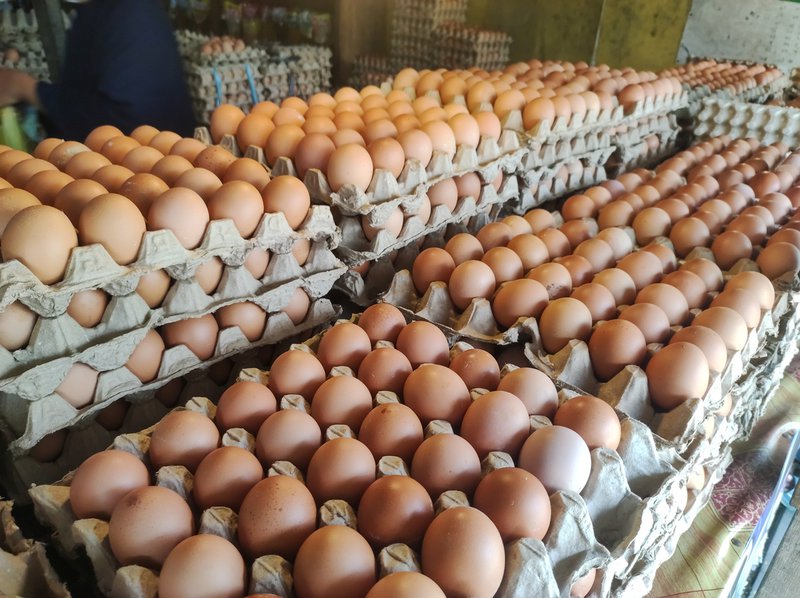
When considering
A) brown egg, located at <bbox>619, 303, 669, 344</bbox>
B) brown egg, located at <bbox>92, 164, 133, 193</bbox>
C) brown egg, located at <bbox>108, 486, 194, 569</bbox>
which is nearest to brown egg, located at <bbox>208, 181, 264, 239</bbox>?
brown egg, located at <bbox>92, 164, 133, 193</bbox>

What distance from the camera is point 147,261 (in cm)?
136

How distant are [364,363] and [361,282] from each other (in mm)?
692

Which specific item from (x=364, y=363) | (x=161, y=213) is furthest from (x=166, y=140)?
(x=364, y=363)

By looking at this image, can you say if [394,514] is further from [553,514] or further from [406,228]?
[406,228]

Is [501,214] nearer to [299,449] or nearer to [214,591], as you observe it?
[299,449]

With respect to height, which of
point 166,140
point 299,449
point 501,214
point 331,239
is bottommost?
point 501,214

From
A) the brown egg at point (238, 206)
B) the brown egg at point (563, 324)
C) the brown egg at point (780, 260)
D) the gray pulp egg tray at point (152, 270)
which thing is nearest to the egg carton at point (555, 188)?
the brown egg at point (780, 260)

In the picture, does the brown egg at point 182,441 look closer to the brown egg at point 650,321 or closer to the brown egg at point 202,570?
the brown egg at point 202,570

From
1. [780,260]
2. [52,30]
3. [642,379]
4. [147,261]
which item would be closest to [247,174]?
[147,261]

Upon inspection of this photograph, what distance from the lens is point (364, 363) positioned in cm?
140

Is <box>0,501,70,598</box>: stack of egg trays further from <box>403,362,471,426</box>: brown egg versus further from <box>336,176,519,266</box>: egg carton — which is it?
<box>336,176,519,266</box>: egg carton

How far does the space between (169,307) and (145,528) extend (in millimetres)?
652

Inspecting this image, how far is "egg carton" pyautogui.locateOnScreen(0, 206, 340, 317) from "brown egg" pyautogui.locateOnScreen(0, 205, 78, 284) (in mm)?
24

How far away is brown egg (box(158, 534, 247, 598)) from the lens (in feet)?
2.86
